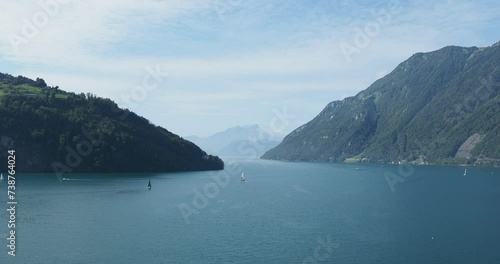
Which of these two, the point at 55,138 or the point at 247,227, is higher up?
the point at 55,138

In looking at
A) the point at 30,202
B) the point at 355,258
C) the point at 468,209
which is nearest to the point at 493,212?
the point at 468,209

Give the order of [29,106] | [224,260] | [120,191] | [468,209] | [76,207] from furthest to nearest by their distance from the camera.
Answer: [29,106], [120,191], [468,209], [76,207], [224,260]

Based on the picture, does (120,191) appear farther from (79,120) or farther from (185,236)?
(79,120)

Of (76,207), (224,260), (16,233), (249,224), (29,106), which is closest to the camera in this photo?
(224,260)

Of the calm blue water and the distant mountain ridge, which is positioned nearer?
the calm blue water

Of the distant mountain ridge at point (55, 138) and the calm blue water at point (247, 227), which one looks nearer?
the calm blue water at point (247, 227)

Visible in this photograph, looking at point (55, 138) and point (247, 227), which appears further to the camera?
point (55, 138)

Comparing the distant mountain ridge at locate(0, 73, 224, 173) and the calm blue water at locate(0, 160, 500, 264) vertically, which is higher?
the distant mountain ridge at locate(0, 73, 224, 173)

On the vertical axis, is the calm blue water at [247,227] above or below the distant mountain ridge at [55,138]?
below
